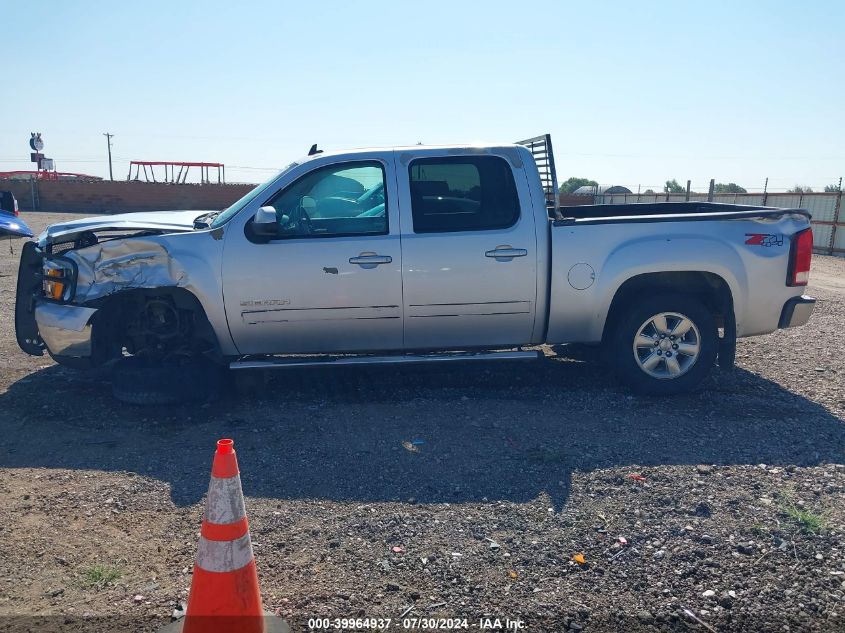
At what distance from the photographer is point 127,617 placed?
3041 mm

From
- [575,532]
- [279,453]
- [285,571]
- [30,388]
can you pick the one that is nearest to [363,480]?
[279,453]

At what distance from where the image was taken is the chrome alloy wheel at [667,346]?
5891mm

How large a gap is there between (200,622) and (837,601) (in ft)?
8.98

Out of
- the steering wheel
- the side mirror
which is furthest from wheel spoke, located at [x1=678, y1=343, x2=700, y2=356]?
the side mirror

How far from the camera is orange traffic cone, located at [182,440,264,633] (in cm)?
280

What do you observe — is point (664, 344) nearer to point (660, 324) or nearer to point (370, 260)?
point (660, 324)

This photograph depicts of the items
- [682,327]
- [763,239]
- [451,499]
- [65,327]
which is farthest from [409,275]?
[763,239]

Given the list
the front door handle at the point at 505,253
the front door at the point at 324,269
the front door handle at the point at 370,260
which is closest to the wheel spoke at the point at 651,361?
the front door handle at the point at 505,253

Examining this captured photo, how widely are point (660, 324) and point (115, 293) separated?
439 centimetres

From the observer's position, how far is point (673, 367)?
19.5 feet

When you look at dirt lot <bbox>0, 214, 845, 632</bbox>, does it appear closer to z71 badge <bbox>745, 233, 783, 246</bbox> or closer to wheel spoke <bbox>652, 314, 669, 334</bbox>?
wheel spoke <bbox>652, 314, 669, 334</bbox>

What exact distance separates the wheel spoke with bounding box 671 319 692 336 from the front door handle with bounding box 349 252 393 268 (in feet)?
7.98

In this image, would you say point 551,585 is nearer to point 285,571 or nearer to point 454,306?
point 285,571

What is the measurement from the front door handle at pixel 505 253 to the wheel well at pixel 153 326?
2.32 m
